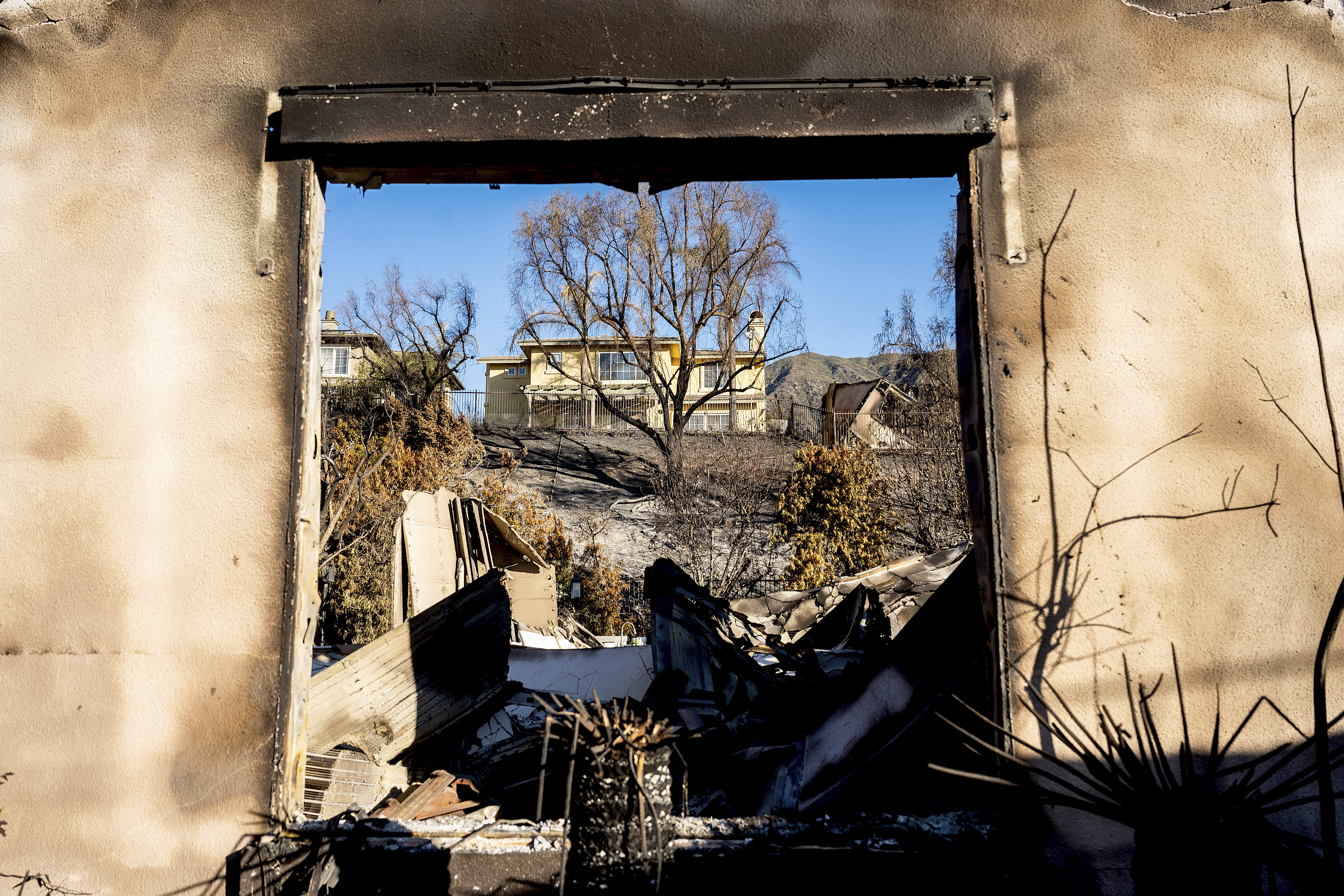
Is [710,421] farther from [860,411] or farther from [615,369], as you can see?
[860,411]

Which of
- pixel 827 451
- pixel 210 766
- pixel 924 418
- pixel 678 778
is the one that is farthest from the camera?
pixel 924 418

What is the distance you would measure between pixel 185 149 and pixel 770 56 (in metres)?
2.35

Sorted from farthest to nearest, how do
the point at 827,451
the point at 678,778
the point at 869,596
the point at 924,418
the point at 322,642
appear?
the point at 924,418
the point at 827,451
the point at 322,642
the point at 869,596
the point at 678,778

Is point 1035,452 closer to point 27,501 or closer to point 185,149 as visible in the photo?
point 185,149

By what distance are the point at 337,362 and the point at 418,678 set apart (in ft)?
111

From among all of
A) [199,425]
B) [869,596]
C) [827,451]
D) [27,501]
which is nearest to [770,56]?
[199,425]

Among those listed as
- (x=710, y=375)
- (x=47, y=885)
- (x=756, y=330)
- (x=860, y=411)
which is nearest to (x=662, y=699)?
(x=47, y=885)

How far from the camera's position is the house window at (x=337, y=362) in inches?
1350

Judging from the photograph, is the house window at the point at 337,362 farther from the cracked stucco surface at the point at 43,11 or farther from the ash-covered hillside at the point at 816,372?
the ash-covered hillside at the point at 816,372

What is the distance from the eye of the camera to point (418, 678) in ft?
15.1

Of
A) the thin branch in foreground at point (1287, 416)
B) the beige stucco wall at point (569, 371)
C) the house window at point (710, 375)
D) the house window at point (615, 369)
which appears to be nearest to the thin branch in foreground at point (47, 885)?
the thin branch in foreground at point (1287, 416)

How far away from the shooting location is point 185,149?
313 cm

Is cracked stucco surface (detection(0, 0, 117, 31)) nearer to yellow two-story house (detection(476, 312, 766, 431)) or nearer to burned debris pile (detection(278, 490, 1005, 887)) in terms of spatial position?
burned debris pile (detection(278, 490, 1005, 887))

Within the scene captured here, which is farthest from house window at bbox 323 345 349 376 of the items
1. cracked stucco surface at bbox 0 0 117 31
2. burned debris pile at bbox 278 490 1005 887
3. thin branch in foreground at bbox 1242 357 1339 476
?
thin branch in foreground at bbox 1242 357 1339 476
